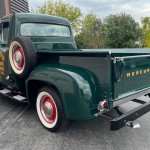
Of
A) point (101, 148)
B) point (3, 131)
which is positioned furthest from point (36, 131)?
point (101, 148)

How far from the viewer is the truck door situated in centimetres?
441

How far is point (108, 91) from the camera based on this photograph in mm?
2807

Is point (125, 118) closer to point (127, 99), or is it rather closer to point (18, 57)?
point (127, 99)

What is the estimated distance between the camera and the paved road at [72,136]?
3139 millimetres

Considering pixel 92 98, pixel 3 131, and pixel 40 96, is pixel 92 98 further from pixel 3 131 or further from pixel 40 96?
pixel 3 131

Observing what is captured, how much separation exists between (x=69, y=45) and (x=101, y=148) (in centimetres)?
274

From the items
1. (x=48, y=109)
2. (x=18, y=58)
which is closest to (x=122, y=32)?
(x=18, y=58)

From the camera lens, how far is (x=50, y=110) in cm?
349

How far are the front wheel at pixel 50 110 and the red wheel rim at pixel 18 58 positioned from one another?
595 millimetres

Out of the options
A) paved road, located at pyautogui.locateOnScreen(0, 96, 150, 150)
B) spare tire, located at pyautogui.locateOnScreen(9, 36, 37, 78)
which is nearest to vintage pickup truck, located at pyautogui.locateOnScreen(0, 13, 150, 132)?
spare tire, located at pyautogui.locateOnScreen(9, 36, 37, 78)

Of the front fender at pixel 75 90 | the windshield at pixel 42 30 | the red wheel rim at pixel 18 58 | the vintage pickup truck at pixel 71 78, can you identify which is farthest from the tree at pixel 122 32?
the front fender at pixel 75 90

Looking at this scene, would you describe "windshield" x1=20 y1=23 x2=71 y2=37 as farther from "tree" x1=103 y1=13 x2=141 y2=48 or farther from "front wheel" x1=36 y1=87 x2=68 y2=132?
"tree" x1=103 y1=13 x2=141 y2=48

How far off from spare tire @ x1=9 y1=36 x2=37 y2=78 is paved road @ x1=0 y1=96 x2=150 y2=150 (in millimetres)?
946

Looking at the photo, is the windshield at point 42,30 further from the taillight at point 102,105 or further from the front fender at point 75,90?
the taillight at point 102,105
